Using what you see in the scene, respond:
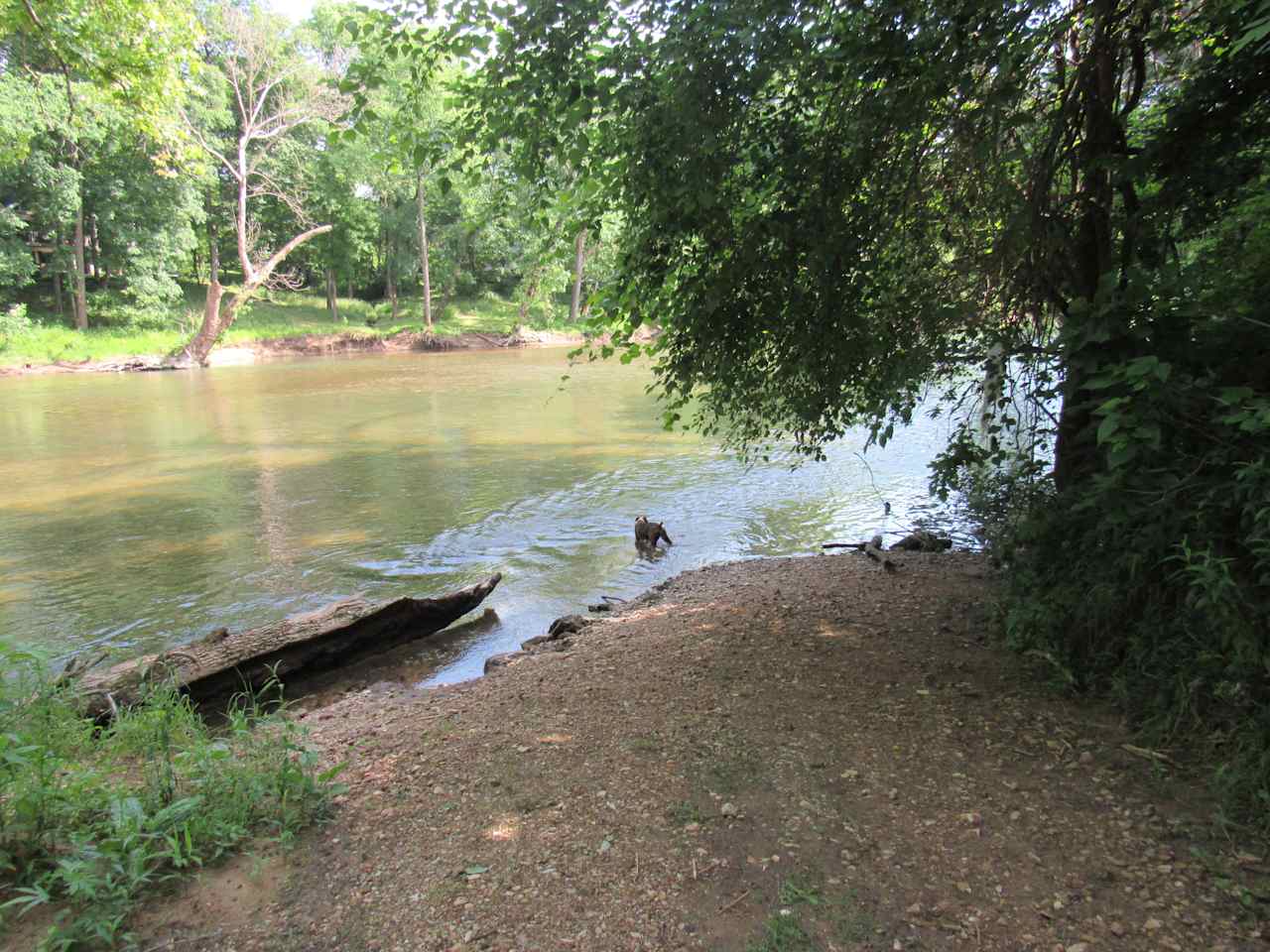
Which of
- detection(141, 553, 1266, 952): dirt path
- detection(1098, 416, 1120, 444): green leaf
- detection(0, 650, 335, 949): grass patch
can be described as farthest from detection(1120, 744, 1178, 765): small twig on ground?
detection(0, 650, 335, 949): grass patch

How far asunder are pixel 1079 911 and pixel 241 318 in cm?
4357

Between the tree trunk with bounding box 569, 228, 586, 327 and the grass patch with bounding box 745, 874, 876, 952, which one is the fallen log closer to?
the tree trunk with bounding box 569, 228, 586, 327

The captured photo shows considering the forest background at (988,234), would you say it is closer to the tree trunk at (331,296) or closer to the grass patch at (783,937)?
the grass patch at (783,937)

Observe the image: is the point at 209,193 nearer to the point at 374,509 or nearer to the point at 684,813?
the point at 374,509

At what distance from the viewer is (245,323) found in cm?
3875

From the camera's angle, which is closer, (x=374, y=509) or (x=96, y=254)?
(x=374, y=509)

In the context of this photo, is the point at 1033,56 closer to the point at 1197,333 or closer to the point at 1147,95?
the point at 1147,95

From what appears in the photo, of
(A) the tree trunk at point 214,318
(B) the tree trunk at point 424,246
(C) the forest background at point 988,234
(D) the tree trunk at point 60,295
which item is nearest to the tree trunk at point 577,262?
(C) the forest background at point 988,234

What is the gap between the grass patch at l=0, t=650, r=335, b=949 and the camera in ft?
8.61

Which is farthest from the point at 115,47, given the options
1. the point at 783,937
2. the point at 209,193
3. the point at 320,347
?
the point at 209,193

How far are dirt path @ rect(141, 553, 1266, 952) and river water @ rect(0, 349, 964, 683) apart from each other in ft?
8.22

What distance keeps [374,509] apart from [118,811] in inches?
359

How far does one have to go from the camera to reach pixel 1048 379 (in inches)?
158

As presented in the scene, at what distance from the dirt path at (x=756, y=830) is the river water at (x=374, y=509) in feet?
8.22
